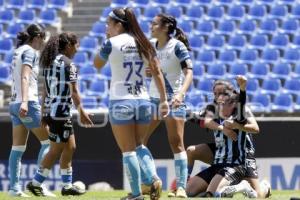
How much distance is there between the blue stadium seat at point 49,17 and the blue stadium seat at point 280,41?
4.80 metres

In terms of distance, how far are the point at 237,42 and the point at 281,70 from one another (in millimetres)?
1383

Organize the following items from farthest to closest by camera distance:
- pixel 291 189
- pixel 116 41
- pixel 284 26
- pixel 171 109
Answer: pixel 284 26, pixel 291 189, pixel 171 109, pixel 116 41

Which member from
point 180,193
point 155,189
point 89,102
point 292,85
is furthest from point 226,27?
point 155,189

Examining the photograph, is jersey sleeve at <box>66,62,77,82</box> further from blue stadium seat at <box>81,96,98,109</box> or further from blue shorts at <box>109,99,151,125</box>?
blue stadium seat at <box>81,96,98,109</box>

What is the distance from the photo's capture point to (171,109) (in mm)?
7973

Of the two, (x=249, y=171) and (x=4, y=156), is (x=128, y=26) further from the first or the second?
(x=4, y=156)

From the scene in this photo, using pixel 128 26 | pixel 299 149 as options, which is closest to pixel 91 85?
pixel 299 149

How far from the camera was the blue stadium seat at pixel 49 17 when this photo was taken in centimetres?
1805

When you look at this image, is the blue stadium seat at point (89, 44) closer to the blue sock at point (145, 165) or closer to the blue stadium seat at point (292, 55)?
the blue stadium seat at point (292, 55)

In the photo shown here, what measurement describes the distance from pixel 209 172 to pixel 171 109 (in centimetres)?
121

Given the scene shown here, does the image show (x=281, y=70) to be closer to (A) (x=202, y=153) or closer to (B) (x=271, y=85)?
(B) (x=271, y=85)

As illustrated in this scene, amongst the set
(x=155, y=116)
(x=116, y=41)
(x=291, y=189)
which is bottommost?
(x=291, y=189)

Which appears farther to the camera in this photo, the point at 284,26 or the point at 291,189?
the point at 284,26

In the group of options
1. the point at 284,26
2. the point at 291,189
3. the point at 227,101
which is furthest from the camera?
the point at 284,26
